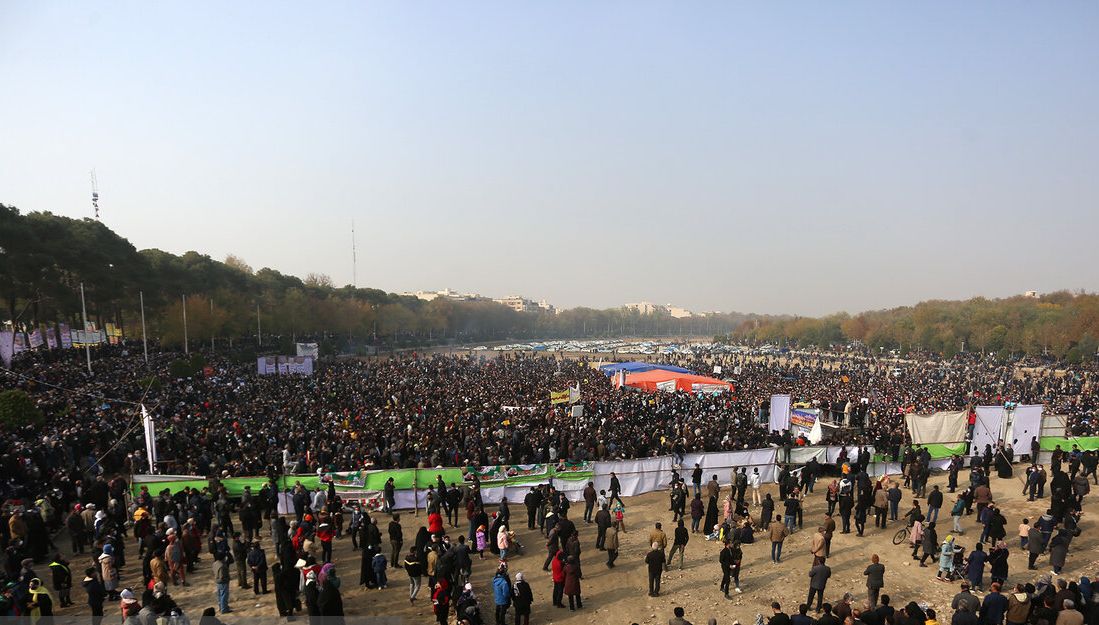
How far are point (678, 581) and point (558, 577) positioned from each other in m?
2.66

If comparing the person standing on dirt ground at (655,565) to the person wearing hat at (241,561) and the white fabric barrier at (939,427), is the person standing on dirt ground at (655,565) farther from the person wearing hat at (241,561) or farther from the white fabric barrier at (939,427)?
the white fabric barrier at (939,427)

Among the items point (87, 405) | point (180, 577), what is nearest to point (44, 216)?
point (87, 405)

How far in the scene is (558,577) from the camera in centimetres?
987

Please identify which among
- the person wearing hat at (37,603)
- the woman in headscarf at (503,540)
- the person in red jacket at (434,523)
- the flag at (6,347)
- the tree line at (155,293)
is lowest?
the woman in headscarf at (503,540)

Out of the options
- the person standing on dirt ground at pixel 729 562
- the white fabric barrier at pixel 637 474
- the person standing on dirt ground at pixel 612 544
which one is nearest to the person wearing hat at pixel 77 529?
the person standing on dirt ground at pixel 612 544

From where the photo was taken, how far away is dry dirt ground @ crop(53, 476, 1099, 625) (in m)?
9.88

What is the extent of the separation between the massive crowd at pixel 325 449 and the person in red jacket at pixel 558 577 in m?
0.06

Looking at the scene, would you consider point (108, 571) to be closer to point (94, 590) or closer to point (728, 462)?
point (94, 590)

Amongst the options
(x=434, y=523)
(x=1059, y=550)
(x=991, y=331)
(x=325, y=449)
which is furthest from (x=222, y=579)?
(x=991, y=331)

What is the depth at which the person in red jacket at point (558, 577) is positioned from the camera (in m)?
9.83

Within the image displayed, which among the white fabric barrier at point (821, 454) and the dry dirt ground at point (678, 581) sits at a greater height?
the white fabric barrier at point (821, 454)

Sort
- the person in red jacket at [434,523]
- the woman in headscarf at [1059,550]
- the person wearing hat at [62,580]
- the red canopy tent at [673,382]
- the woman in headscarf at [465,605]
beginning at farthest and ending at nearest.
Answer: the red canopy tent at [673,382] < the person in red jacket at [434,523] < the woman in headscarf at [1059,550] < the person wearing hat at [62,580] < the woman in headscarf at [465,605]

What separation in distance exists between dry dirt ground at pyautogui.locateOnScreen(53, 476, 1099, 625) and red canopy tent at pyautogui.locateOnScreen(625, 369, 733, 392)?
16.8 metres

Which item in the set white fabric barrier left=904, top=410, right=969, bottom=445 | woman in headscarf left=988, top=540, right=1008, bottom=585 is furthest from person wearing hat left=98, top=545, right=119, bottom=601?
white fabric barrier left=904, top=410, right=969, bottom=445
